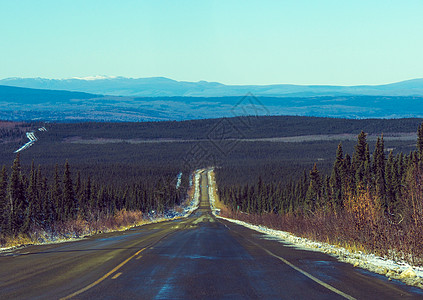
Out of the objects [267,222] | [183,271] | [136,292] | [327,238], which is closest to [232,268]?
[183,271]

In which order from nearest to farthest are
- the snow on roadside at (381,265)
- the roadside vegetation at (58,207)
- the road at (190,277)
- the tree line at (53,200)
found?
the road at (190,277) → the snow on roadside at (381,265) → the roadside vegetation at (58,207) → the tree line at (53,200)

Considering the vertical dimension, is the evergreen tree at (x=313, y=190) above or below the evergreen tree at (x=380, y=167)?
below

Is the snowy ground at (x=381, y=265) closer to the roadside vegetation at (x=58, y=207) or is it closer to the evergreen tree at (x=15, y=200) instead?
the roadside vegetation at (x=58, y=207)

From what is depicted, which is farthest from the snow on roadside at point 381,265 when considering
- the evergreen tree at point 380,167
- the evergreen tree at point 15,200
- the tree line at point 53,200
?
the evergreen tree at point 380,167

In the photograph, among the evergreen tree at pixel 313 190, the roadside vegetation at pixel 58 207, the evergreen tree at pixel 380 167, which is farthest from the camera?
the evergreen tree at pixel 313 190

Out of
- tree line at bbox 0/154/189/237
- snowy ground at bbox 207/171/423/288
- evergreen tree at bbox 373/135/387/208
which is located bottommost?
tree line at bbox 0/154/189/237

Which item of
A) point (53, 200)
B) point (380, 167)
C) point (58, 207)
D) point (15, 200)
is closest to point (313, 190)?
point (380, 167)

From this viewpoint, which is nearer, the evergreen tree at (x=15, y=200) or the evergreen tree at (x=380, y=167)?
the evergreen tree at (x=15, y=200)

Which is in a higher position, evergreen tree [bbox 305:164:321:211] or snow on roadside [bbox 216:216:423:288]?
snow on roadside [bbox 216:216:423:288]

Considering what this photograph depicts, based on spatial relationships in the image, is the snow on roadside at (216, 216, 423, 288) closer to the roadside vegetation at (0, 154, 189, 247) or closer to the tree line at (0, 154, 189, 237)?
the roadside vegetation at (0, 154, 189, 247)

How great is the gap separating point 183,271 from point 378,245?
7.29 metres

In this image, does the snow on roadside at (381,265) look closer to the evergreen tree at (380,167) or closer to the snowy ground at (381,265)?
the snowy ground at (381,265)

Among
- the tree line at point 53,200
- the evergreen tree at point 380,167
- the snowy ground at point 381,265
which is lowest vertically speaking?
the tree line at point 53,200

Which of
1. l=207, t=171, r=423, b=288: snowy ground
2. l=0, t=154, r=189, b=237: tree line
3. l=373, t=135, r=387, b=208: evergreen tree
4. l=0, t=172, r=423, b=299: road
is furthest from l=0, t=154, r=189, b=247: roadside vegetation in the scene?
l=373, t=135, r=387, b=208: evergreen tree
